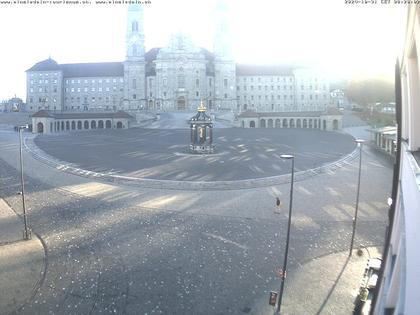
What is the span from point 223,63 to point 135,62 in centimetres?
2272

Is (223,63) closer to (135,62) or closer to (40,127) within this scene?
(135,62)

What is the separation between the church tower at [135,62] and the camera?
97.3m

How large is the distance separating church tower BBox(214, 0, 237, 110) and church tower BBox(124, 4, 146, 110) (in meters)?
19.0

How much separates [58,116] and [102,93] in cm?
2701

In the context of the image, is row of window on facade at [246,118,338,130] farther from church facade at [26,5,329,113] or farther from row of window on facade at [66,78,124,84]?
row of window on facade at [66,78,124,84]

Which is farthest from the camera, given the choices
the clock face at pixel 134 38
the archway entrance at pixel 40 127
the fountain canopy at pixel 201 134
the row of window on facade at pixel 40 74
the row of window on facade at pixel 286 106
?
the row of window on facade at pixel 286 106

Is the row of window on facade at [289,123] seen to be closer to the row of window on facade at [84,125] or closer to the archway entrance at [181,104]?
the archway entrance at [181,104]

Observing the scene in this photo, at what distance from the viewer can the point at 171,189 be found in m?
28.0

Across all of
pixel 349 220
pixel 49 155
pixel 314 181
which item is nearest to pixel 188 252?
pixel 349 220

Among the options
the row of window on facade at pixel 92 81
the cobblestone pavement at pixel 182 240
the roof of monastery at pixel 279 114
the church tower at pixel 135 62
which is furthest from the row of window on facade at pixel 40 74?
the cobblestone pavement at pixel 182 240

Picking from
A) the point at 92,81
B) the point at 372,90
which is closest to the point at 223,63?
the point at 92,81

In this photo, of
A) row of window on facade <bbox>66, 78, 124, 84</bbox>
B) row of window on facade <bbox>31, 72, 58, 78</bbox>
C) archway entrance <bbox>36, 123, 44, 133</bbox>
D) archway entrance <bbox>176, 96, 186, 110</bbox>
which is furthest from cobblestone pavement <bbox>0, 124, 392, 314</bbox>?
row of window on facade <bbox>31, 72, 58, 78</bbox>

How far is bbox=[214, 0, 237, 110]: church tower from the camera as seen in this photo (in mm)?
97000

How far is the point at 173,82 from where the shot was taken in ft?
315
